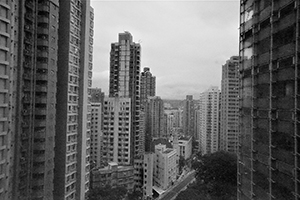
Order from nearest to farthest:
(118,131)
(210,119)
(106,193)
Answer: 1. (106,193)
2. (118,131)
3. (210,119)

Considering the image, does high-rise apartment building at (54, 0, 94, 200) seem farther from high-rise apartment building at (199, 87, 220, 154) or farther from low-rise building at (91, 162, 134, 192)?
high-rise apartment building at (199, 87, 220, 154)

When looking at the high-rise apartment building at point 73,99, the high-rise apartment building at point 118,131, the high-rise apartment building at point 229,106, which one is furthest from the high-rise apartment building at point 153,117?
the high-rise apartment building at point 73,99

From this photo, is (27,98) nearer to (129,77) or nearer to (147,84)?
(129,77)

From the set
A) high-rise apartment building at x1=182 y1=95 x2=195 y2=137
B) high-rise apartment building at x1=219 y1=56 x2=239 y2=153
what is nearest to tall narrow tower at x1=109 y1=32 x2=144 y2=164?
high-rise apartment building at x1=219 y1=56 x2=239 y2=153

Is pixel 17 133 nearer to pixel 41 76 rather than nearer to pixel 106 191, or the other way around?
pixel 41 76

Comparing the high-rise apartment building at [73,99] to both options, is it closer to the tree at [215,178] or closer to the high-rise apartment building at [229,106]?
the tree at [215,178]

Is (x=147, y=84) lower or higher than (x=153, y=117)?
higher

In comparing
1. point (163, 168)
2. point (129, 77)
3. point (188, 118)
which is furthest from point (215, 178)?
point (188, 118)
